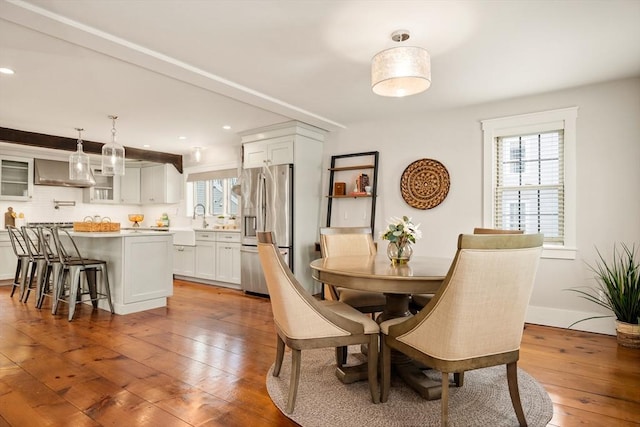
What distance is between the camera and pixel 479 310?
1.63 m

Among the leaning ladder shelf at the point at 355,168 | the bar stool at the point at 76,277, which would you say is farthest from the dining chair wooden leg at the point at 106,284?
the leaning ladder shelf at the point at 355,168

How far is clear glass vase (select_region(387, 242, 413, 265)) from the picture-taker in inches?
97.9

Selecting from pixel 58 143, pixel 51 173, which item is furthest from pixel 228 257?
pixel 51 173

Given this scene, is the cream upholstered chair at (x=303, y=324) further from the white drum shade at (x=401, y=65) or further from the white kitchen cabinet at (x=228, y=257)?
the white kitchen cabinet at (x=228, y=257)

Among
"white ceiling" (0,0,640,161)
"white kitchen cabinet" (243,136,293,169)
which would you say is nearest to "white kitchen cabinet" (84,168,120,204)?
"white ceiling" (0,0,640,161)

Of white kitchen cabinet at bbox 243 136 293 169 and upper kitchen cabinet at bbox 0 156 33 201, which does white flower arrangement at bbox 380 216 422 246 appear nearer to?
white kitchen cabinet at bbox 243 136 293 169

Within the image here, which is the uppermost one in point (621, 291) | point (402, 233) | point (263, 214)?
point (263, 214)

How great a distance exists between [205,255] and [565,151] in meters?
5.06

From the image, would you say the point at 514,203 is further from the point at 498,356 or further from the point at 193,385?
the point at 193,385

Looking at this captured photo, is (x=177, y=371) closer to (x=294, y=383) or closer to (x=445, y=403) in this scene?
(x=294, y=383)

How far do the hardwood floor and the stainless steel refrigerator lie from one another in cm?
114

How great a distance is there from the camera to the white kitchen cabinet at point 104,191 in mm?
7309

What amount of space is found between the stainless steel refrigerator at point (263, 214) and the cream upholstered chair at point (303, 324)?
284 centimetres

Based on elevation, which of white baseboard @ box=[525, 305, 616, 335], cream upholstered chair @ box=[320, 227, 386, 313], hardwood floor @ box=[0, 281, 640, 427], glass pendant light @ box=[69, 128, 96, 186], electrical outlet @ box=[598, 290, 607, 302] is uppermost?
glass pendant light @ box=[69, 128, 96, 186]
